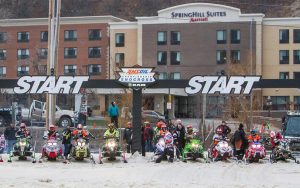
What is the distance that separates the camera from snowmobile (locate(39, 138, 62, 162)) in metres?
25.5

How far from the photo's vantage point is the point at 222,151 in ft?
83.6

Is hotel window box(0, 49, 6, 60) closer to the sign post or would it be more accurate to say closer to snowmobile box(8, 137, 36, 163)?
the sign post

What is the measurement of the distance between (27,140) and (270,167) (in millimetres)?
9531

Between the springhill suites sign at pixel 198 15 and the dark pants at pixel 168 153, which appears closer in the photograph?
the dark pants at pixel 168 153

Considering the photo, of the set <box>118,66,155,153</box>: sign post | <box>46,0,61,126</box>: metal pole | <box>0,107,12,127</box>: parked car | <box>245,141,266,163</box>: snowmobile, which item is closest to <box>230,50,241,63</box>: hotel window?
<box>0,107,12,127</box>: parked car

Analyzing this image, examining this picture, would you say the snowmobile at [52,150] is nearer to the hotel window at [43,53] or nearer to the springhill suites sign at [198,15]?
the springhill suites sign at [198,15]

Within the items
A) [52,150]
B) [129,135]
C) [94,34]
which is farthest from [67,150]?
[94,34]

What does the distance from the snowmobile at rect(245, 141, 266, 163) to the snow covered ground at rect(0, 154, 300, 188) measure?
1.10ft

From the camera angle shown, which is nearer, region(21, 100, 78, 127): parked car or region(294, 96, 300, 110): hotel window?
region(21, 100, 78, 127): parked car

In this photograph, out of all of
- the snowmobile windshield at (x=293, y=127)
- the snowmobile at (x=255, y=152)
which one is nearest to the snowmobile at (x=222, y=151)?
the snowmobile at (x=255, y=152)

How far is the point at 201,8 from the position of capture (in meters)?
75.6

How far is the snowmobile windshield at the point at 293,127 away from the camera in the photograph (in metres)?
27.3

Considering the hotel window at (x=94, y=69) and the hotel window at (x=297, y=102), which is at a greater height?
the hotel window at (x=94, y=69)

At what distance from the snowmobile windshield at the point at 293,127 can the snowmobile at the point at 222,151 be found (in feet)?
10.5
